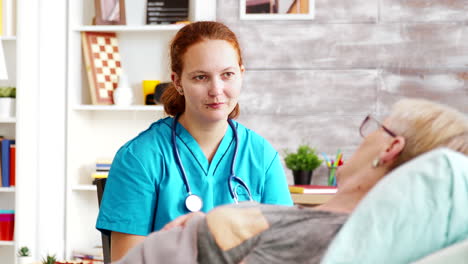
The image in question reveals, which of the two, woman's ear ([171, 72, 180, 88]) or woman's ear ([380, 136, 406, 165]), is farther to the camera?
woman's ear ([171, 72, 180, 88])

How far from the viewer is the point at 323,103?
375 centimetres

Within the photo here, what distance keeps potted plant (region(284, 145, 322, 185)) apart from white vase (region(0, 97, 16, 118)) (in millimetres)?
1587

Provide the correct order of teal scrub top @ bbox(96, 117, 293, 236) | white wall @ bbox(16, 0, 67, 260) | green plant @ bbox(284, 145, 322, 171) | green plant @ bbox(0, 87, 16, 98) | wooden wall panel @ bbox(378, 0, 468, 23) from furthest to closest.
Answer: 1. green plant @ bbox(0, 87, 16, 98)
2. white wall @ bbox(16, 0, 67, 260)
3. wooden wall panel @ bbox(378, 0, 468, 23)
4. green plant @ bbox(284, 145, 322, 171)
5. teal scrub top @ bbox(96, 117, 293, 236)

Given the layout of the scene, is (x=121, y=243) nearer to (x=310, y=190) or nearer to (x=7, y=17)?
(x=310, y=190)

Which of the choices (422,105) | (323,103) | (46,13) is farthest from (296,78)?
(422,105)

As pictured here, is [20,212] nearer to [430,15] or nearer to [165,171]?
[165,171]

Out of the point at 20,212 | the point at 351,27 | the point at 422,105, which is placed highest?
the point at 351,27

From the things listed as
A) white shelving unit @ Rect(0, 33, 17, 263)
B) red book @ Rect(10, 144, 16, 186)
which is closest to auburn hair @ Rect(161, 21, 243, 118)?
red book @ Rect(10, 144, 16, 186)

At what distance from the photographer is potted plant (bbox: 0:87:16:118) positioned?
383cm

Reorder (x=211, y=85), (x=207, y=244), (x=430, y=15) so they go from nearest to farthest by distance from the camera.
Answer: (x=207, y=244), (x=211, y=85), (x=430, y=15)

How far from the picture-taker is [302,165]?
350 centimetres

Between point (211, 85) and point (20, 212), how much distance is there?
7.63 ft

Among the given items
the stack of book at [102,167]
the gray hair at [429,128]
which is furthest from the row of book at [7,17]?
the gray hair at [429,128]

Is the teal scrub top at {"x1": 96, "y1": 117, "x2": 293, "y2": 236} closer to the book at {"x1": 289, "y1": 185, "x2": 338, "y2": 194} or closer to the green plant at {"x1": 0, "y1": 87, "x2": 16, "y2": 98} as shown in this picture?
Result: the book at {"x1": 289, "y1": 185, "x2": 338, "y2": 194}
